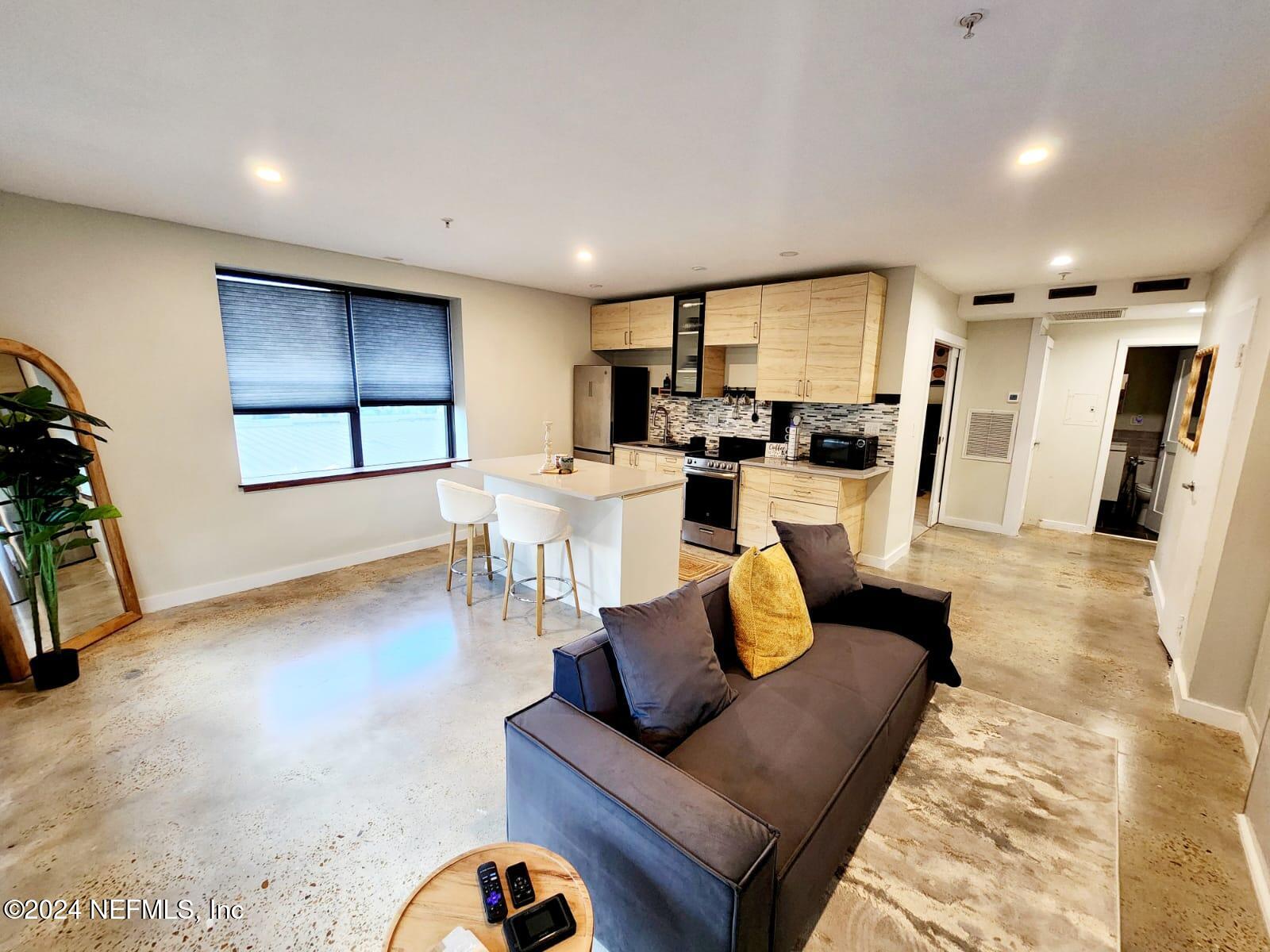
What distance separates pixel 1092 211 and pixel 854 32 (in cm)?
219

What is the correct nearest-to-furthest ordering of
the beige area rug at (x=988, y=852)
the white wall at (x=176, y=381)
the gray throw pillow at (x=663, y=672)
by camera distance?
the beige area rug at (x=988, y=852)
the gray throw pillow at (x=663, y=672)
the white wall at (x=176, y=381)

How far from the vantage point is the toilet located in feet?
19.4

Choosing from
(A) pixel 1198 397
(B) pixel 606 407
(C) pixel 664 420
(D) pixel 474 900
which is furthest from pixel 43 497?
(A) pixel 1198 397

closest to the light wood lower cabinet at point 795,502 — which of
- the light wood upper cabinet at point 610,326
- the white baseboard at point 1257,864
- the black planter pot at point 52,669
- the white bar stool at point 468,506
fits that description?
the light wood upper cabinet at point 610,326

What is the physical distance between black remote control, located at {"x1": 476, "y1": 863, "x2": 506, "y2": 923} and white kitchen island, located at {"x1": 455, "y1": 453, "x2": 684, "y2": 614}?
75.5 inches

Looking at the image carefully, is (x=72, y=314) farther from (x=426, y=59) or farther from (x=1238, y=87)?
(x=1238, y=87)

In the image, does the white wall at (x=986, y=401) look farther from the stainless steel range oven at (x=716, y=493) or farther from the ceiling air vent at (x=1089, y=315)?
the stainless steel range oven at (x=716, y=493)

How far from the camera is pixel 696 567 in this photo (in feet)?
14.3

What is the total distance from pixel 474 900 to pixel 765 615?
139cm

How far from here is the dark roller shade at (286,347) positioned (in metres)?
3.63

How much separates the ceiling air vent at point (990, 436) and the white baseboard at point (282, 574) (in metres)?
5.84

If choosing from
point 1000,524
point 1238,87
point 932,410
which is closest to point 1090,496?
point 1000,524

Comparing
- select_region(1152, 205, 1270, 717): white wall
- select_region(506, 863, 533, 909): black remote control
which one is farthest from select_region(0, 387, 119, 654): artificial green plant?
select_region(1152, 205, 1270, 717): white wall

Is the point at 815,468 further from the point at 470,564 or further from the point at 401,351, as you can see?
the point at 401,351
